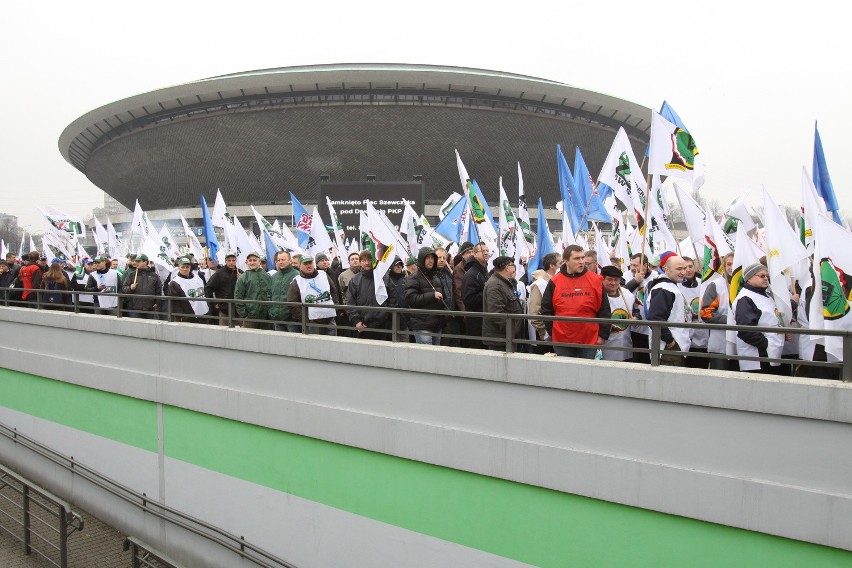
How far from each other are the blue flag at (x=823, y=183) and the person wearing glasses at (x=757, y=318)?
931 mm

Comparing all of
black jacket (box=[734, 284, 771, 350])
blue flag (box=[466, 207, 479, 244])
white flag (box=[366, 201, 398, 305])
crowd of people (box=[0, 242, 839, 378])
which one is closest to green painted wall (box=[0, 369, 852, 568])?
crowd of people (box=[0, 242, 839, 378])

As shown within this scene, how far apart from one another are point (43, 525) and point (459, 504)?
18.3 ft

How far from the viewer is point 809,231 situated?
6.74 m

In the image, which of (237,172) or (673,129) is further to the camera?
(237,172)

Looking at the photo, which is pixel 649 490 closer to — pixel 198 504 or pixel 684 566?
pixel 684 566

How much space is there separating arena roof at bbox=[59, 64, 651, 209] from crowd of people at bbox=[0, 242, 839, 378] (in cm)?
4420

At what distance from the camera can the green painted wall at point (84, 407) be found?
10211mm

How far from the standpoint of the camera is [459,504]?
22.3ft

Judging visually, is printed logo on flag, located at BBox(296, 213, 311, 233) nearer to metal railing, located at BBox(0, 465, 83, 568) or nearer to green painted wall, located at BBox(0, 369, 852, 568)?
green painted wall, located at BBox(0, 369, 852, 568)

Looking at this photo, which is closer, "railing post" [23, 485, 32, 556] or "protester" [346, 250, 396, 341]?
"protester" [346, 250, 396, 341]

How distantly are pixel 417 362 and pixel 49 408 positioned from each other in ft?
24.7

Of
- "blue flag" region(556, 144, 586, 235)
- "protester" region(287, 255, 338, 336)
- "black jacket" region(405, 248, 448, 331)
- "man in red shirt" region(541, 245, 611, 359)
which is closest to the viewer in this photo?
"man in red shirt" region(541, 245, 611, 359)

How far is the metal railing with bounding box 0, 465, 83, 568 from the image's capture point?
27.8 ft

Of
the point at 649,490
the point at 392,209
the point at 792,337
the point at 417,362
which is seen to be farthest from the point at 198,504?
the point at 392,209
